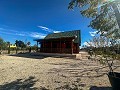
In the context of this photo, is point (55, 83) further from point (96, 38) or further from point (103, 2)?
point (103, 2)

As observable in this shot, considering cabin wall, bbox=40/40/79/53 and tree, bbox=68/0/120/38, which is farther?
cabin wall, bbox=40/40/79/53

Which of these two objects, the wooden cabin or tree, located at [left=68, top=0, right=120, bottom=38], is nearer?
tree, located at [left=68, top=0, right=120, bottom=38]

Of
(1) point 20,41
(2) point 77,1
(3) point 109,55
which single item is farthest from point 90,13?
(1) point 20,41

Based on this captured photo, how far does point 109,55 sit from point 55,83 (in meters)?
3.16

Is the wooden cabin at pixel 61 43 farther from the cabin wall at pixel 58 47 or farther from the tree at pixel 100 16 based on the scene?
the tree at pixel 100 16

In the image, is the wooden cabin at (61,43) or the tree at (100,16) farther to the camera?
the wooden cabin at (61,43)

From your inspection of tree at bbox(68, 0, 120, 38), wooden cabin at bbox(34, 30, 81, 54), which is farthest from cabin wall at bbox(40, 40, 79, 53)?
tree at bbox(68, 0, 120, 38)

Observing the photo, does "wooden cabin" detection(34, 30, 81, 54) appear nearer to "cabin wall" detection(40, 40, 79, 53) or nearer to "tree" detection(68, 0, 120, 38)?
"cabin wall" detection(40, 40, 79, 53)

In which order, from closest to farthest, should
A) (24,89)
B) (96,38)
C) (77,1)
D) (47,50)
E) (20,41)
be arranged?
(24,89) → (96,38) → (77,1) → (47,50) → (20,41)

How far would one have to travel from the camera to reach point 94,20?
8180mm

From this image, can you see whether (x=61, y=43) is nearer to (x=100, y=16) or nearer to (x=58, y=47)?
(x=58, y=47)

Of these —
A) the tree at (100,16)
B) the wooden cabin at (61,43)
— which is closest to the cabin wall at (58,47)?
the wooden cabin at (61,43)

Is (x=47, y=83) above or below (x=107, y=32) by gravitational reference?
below

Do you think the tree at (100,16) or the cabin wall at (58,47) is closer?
the tree at (100,16)
